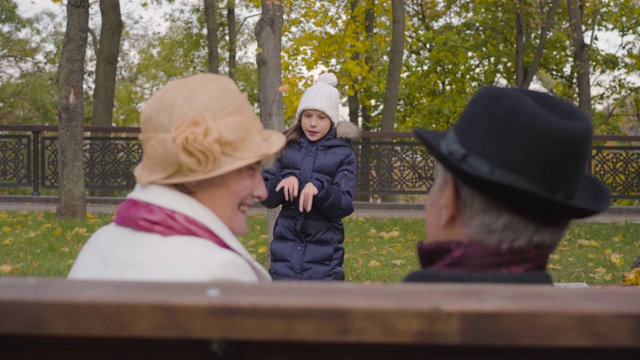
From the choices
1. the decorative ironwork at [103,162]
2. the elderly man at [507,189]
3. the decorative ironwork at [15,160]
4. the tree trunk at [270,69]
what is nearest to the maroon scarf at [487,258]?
the elderly man at [507,189]

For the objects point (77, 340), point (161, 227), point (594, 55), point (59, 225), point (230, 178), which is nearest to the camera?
point (77, 340)

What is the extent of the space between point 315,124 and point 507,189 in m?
3.97

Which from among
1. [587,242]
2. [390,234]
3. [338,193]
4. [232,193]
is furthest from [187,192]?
[587,242]

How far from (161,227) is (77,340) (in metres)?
0.60

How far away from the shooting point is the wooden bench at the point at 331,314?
4.43 feet

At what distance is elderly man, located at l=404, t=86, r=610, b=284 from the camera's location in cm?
200

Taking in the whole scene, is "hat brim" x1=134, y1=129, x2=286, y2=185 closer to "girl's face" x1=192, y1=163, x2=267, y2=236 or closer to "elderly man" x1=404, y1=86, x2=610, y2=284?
"girl's face" x1=192, y1=163, x2=267, y2=236

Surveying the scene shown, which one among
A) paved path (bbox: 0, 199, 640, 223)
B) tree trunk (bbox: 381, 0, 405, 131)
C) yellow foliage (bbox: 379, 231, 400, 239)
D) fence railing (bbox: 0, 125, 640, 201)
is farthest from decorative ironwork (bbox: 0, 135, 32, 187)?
yellow foliage (bbox: 379, 231, 400, 239)

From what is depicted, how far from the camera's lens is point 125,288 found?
4.73ft

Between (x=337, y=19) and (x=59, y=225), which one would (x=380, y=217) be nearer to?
(x=59, y=225)

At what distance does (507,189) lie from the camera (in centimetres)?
197

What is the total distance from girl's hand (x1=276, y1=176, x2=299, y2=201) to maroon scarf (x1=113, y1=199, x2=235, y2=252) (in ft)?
10.7

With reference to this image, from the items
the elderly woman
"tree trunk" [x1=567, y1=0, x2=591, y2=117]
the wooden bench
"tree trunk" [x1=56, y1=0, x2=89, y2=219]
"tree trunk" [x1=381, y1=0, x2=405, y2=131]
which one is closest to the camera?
the wooden bench

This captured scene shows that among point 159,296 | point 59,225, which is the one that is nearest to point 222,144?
point 159,296
